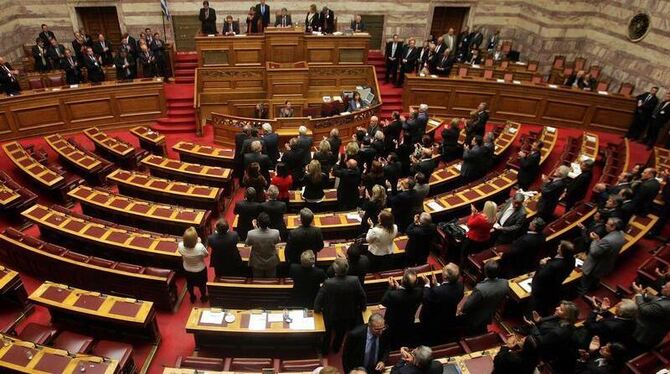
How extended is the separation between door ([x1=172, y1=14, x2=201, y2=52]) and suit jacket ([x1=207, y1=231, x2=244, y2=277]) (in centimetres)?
1066

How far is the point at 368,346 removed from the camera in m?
4.21

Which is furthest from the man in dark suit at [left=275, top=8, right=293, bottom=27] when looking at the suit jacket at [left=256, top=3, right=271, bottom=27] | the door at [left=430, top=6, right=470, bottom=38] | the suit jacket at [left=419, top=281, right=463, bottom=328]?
the suit jacket at [left=419, top=281, right=463, bottom=328]

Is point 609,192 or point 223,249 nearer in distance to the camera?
point 223,249

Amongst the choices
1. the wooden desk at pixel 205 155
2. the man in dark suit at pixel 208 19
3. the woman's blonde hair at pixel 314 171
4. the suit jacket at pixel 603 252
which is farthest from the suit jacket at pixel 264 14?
the suit jacket at pixel 603 252

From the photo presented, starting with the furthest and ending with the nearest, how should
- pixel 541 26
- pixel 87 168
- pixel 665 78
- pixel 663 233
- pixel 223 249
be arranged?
pixel 541 26, pixel 665 78, pixel 87 168, pixel 663 233, pixel 223 249

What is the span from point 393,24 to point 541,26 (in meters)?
4.84

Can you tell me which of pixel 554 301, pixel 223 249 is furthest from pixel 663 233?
pixel 223 249

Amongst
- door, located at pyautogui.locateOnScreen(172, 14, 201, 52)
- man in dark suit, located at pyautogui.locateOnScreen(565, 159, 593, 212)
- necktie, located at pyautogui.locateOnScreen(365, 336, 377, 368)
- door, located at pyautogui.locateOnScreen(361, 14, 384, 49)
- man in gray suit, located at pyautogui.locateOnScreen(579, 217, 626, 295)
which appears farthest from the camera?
door, located at pyautogui.locateOnScreen(361, 14, 384, 49)

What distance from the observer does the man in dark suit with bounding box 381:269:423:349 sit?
173 inches

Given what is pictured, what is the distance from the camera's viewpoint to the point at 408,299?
443cm

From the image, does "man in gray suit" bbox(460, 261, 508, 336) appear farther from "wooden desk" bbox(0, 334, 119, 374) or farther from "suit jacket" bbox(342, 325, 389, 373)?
"wooden desk" bbox(0, 334, 119, 374)

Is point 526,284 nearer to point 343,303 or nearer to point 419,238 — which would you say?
point 419,238

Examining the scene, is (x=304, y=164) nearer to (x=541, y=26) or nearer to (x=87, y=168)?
(x=87, y=168)

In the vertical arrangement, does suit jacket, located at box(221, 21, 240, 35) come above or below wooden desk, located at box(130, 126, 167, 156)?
above
